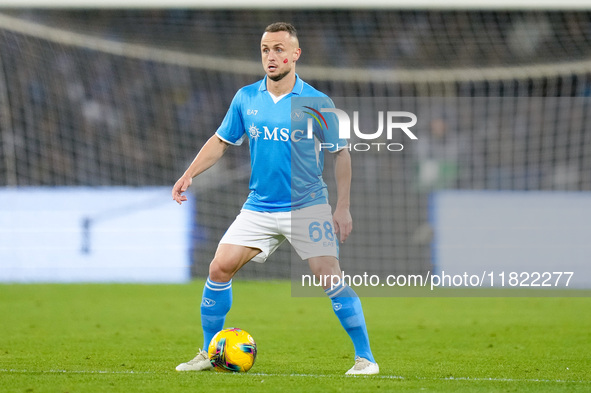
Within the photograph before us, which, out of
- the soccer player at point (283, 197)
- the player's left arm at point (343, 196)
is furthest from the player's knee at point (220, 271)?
the player's left arm at point (343, 196)

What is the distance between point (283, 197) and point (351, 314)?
87 cm

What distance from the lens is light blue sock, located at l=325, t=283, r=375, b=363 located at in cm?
579

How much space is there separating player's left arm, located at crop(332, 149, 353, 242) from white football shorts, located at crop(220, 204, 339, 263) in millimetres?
56

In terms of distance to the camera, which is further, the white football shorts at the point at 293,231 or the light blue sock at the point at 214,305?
the light blue sock at the point at 214,305

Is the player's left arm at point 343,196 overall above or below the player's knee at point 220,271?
above

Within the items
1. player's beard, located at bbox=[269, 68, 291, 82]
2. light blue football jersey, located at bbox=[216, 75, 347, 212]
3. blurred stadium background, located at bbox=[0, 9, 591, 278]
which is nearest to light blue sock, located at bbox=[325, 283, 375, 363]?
light blue football jersey, located at bbox=[216, 75, 347, 212]

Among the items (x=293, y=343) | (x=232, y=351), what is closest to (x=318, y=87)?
(x=293, y=343)

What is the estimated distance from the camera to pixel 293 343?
805cm

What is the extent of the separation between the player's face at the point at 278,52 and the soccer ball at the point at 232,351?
1683 millimetres

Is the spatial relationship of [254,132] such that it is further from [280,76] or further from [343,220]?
[343,220]

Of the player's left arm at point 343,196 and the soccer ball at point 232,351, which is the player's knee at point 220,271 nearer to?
the soccer ball at point 232,351

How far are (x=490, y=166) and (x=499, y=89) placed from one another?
4.96 feet

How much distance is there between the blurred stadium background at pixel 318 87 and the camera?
15.3 metres

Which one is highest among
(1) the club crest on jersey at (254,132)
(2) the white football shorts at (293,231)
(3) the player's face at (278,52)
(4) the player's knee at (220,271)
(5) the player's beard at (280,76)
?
(3) the player's face at (278,52)
